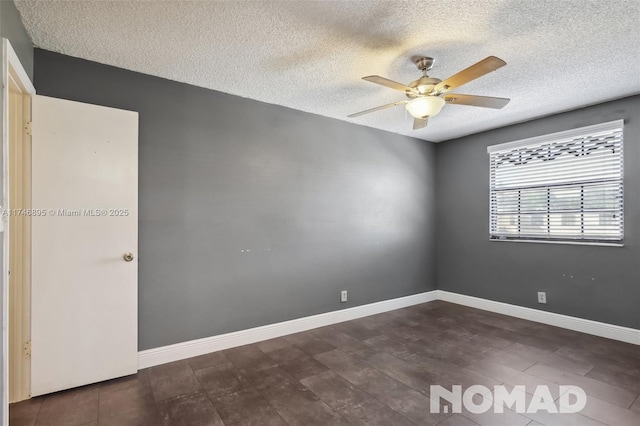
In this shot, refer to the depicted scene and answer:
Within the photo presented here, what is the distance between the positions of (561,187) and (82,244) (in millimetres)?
4786

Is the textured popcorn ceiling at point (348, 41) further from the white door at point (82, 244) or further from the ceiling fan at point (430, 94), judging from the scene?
the white door at point (82, 244)

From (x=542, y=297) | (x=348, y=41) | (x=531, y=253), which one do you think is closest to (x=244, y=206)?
(x=348, y=41)

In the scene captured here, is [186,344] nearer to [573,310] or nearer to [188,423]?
[188,423]

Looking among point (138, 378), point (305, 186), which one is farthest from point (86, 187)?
point (305, 186)

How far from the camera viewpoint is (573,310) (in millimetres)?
3504

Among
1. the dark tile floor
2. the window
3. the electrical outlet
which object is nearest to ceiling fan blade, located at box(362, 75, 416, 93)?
the dark tile floor

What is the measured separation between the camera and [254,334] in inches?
124

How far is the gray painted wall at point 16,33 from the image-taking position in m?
1.65

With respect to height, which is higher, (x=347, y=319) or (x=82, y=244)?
(x=82, y=244)

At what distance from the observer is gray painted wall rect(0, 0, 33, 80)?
165cm

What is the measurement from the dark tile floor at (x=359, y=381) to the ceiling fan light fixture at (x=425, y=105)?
2.06 metres

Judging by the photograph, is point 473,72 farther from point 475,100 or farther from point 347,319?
point 347,319

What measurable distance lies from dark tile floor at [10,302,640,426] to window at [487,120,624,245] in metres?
1.18

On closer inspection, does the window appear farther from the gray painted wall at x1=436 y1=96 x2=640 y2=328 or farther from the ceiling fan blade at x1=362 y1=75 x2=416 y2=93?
the ceiling fan blade at x1=362 y1=75 x2=416 y2=93
